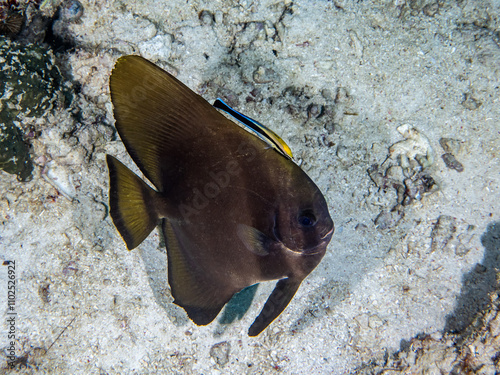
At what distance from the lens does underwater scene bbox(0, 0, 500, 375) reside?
95.1 inches

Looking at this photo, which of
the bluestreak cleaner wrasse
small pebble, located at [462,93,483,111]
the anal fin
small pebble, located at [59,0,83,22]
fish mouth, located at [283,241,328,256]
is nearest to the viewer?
Result: the bluestreak cleaner wrasse

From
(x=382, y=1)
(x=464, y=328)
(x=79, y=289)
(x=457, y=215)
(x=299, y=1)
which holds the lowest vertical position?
(x=79, y=289)

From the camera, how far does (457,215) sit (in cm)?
248

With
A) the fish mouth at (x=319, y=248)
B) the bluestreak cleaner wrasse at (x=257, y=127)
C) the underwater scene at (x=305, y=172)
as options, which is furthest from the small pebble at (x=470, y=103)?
the bluestreak cleaner wrasse at (x=257, y=127)

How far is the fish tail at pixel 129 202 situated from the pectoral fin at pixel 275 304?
0.84 meters

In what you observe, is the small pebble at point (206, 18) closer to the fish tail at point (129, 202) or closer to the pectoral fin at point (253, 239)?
the fish tail at point (129, 202)

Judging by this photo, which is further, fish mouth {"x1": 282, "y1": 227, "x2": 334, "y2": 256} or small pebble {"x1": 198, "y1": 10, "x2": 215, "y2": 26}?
small pebble {"x1": 198, "y1": 10, "x2": 215, "y2": 26}

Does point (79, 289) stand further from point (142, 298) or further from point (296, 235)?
point (296, 235)

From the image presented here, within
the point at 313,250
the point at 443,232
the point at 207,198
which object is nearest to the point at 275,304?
the point at 313,250

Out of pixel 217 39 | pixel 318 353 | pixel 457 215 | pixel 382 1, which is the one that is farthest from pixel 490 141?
pixel 217 39

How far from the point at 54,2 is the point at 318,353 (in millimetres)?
3684

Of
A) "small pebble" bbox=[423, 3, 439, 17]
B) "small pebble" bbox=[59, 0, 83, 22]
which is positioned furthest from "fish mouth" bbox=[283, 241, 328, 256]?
"small pebble" bbox=[59, 0, 83, 22]

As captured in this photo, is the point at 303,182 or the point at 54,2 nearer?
the point at 303,182

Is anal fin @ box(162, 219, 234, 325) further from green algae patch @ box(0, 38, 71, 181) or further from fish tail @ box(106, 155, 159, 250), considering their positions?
green algae patch @ box(0, 38, 71, 181)
